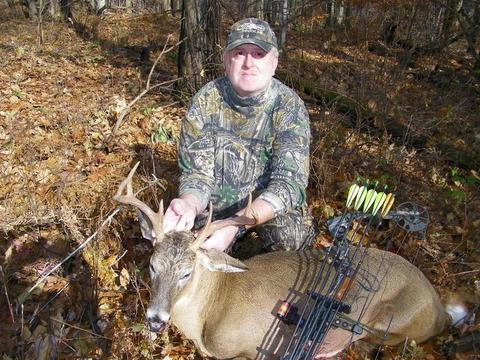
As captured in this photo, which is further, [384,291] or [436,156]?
[436,156]

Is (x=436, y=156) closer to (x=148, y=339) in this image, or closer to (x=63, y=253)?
(x=148, y=339)

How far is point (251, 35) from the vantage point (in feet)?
11.6

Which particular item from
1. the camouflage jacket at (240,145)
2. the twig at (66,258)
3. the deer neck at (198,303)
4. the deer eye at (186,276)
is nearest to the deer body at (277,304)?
the deer neck at (198,303)

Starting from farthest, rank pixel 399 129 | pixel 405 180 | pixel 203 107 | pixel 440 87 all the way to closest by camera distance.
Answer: pixel 440 87, pixel 399 129, pixel 405 180, pixel 203 107

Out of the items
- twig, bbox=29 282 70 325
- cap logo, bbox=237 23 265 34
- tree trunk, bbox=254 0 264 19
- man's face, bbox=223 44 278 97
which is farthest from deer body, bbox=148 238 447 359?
tree trunk, bbox=254 0 264 19

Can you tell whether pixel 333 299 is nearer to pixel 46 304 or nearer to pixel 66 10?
pixel 46 304

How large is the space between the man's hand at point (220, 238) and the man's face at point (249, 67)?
3.80ft

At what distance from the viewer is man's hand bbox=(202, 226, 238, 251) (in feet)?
10.5

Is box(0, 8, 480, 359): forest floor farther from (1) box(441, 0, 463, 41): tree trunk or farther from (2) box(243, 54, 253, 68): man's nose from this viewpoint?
(2) box(243, 54, 253, 68): man's nose

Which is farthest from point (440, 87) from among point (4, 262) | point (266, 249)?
point (4, 262)

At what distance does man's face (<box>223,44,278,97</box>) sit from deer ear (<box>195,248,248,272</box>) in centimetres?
139

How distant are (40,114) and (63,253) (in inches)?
116

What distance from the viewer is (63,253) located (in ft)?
14.3

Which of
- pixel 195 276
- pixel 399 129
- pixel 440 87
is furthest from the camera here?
pixel 440 87
